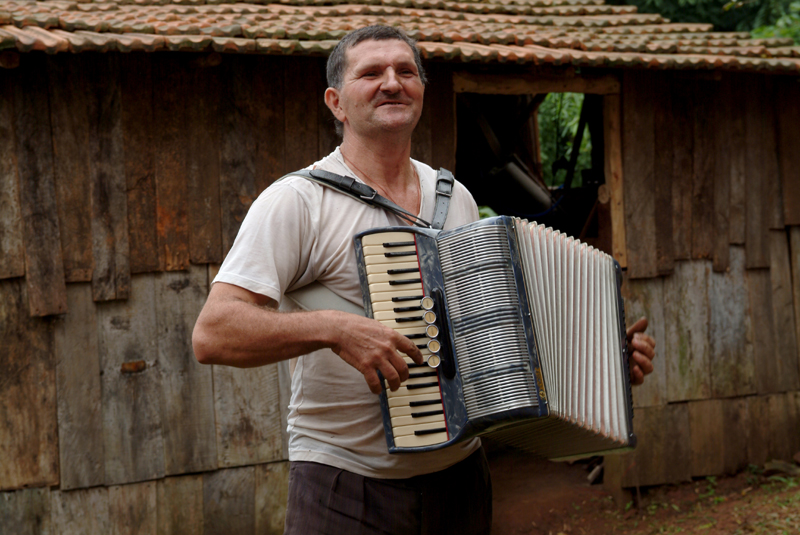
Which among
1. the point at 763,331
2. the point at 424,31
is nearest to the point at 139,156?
the point at 424,31

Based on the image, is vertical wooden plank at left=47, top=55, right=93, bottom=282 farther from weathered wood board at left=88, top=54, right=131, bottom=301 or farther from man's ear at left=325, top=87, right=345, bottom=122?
man's ear at left=325, top=87, right=345, bottom=122

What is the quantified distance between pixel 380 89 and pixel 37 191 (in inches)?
107

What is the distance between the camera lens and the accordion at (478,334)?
5.88 ft

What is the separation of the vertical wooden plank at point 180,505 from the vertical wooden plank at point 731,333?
3.75 m

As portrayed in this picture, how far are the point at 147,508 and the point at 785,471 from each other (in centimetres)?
460

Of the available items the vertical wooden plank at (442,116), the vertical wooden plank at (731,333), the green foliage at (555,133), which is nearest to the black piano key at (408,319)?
the vertical wooden plank at (442,116)

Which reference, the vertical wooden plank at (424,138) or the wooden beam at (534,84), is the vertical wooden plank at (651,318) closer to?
A: the wooden beam at (534,84)

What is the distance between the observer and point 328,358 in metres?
2.04

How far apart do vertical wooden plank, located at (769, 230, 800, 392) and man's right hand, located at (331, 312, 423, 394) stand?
4.81 meters

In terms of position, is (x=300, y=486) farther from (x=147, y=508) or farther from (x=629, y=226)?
(x=629, y=226)

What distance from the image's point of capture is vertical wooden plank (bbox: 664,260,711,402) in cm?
539

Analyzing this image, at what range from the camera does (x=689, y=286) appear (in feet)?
17.8

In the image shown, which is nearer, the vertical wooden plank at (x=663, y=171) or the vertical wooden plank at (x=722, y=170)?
the vertical wooden plank at (x=663, y=171)

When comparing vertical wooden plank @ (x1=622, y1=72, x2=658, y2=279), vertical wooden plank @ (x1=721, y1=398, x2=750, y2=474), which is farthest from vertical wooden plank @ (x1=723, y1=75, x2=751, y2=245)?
vertical wooden plank @ (x1=721, y1=398, x2=750, y2=474)
